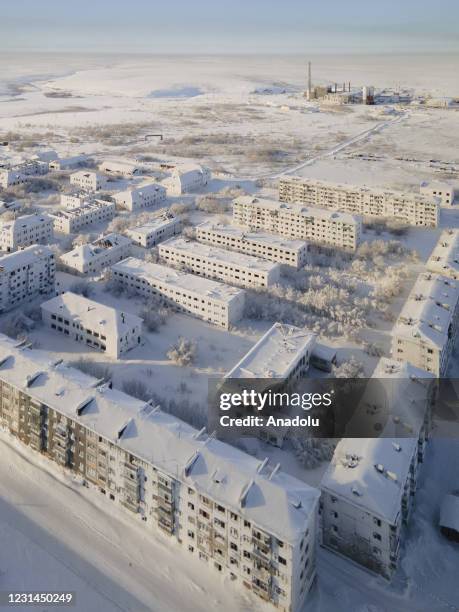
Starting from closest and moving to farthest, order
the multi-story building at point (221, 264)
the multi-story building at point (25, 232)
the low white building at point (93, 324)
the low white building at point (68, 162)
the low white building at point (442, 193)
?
the low white building at point (93, 324) < the multi-story building at point (221, 264) < the multi-story building at point (25, 232) < the low white building at point (442, 193) < the low white building at point (68, 162)

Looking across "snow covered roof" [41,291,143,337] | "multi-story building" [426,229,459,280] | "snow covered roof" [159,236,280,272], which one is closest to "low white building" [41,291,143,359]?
"snow covered roof" [41,291,143,337]

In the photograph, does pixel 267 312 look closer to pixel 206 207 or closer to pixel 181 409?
pixel 181 409

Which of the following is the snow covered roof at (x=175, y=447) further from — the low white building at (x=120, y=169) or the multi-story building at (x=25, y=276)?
the low white building at (x=120, y=169)

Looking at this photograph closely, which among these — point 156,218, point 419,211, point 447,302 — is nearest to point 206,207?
point 156,218

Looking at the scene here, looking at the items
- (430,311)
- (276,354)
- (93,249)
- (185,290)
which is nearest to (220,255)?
(185,290)

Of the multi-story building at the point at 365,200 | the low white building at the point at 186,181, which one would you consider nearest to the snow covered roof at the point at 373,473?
the multi-story building at the point at 365,200

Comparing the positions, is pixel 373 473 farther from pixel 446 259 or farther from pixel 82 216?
pixel 82 216

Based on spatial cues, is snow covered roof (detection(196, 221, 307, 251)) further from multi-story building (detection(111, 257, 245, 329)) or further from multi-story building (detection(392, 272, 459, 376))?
multi-story building (detection(392, 272, 459, 376))
